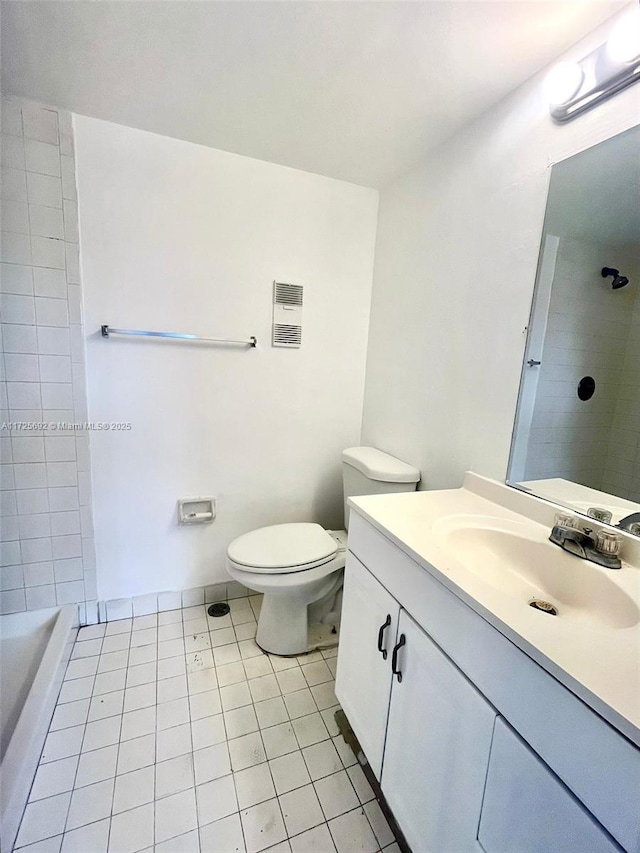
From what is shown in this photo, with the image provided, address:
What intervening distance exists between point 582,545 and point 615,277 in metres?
0.68

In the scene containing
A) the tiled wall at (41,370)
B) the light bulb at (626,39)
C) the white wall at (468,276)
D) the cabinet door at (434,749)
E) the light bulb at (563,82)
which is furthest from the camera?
the tiled wall at (41,370)

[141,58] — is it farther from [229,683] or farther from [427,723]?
[229,683]

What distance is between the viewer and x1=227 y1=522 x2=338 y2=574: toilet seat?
140cm

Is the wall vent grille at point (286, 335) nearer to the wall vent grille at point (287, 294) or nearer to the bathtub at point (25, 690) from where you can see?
the wall vent grille at point (287, 294)

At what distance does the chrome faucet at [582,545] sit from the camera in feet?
2.70

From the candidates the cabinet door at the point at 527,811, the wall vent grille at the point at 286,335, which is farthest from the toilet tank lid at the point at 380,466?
the cabinet door at the point at 527,811

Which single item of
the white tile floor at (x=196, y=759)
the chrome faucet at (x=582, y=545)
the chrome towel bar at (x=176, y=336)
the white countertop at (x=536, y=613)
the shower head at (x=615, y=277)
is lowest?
the white tile floor at (x=196, y=759)

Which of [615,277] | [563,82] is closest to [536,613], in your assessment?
[615,277]

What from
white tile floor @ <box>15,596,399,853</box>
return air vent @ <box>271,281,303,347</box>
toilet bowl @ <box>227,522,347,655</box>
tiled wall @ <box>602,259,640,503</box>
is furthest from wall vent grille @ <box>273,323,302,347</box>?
white tile floor @ <box>15,596,399,853</box>

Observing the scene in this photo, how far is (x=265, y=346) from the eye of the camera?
1.75m

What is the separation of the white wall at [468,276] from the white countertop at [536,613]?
0.67ft

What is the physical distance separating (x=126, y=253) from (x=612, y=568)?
1.86 meters

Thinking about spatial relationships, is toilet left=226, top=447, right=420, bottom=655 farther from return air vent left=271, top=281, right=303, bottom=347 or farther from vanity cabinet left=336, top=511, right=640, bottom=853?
return air vent left=271, top=281, right=303, bottom=347

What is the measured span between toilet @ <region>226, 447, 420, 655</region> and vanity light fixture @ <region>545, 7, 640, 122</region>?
46.8 inches
